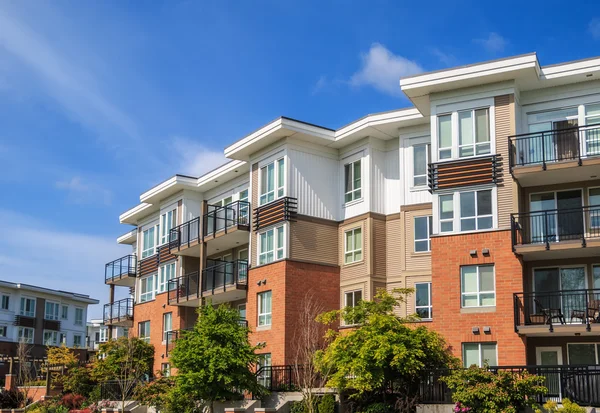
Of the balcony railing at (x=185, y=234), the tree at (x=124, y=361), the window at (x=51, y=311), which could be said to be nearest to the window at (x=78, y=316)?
the window at (x=51, y=311)

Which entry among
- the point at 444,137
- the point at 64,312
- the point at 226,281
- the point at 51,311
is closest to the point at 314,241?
the point at 226,281

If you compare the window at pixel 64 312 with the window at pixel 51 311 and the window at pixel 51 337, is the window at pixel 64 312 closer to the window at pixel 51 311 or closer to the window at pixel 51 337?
the window at pixel 51 311

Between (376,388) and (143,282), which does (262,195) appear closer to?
(376,388)

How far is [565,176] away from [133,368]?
90.7ft

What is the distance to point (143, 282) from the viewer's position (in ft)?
173

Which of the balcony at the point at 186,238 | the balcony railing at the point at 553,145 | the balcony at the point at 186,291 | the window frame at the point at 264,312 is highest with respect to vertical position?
the balcony railing at the point at 553,145

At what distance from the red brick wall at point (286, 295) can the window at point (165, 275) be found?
38.1 feet

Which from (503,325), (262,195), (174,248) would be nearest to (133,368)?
(174,248)

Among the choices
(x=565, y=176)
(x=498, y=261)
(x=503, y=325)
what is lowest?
(x=503, y=325)

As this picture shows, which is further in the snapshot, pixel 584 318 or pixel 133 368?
pixel 133 368

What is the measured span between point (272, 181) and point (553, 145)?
44.5 feet

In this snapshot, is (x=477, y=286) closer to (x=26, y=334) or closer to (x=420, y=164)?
(x=420, y=164)

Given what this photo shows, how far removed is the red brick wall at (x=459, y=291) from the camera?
2830 centimetres

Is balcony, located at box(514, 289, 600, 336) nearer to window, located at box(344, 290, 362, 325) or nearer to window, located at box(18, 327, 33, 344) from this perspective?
window, located at box(344, 290, 362, 325)
